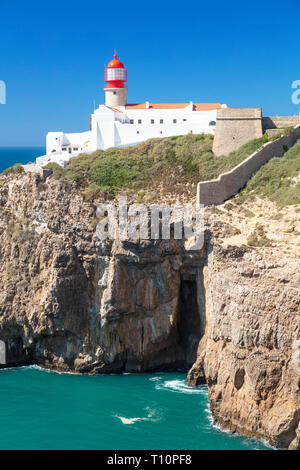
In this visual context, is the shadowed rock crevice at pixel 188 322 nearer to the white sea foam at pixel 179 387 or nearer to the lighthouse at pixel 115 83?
the white sea foam at pixel 179 387

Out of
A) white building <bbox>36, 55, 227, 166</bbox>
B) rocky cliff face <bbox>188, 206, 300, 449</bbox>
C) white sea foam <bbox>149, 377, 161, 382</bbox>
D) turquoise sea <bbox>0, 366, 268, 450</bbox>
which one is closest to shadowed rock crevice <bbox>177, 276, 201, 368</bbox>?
turquoise sea <bbox>0, 366, 268, 450</bbox>

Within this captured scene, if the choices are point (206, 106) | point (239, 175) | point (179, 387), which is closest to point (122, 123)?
point (206, 106)

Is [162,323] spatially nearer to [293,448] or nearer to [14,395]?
[14,395]

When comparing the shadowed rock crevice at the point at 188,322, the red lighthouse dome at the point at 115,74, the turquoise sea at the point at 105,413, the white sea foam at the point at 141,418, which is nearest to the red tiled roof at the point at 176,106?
the red lighthouse dome at the point at 115,74

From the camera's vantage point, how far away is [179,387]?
118ft

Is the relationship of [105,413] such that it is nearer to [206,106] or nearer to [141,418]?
[141,418]

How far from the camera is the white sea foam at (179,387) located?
35.5 metres

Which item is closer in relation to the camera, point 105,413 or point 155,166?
point 105,413

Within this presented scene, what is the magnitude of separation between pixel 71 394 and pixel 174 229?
963cm

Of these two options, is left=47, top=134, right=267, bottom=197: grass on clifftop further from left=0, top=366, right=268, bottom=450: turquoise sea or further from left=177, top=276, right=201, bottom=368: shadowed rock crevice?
left=0, top=366, right=268, bottom=450: turquoise sea

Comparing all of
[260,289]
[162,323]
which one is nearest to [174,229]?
[162,323]

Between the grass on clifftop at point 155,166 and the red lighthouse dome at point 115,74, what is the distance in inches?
251

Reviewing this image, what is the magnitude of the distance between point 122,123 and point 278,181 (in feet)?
44.6
